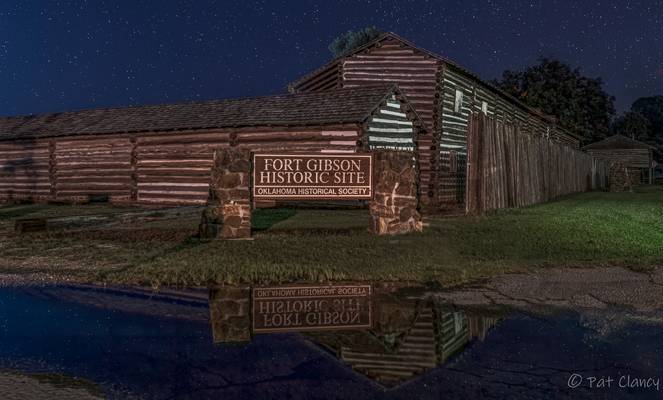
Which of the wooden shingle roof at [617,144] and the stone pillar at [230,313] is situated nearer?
the stone pillar at [230,313]

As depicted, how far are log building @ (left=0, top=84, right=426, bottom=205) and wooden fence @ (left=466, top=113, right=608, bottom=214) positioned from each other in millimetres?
4809

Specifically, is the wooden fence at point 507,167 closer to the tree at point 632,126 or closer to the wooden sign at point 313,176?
the wooden sign at point 313,176

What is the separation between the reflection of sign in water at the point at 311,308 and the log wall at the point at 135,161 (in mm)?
13361

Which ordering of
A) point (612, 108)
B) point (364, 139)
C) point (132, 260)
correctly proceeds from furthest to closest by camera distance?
point (612, 108) < point (364, 139) < point (132, 260)

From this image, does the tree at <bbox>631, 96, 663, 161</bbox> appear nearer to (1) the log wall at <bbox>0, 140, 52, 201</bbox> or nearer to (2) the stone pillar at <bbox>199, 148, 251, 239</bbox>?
(1) the log wall at <bbox>0, 140, 52, 201</bbox>

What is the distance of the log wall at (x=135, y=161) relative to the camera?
2031 centimetres

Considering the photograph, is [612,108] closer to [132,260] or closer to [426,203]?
[426,203]

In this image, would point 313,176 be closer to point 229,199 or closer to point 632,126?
point 229,199

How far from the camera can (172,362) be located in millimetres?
4027

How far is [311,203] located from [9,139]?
15.9 metres

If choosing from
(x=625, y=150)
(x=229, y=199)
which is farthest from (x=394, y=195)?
(x=625, y=150)

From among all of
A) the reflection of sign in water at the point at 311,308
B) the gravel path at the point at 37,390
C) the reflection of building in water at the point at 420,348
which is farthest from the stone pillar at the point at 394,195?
the gravel path at the point at 37,390

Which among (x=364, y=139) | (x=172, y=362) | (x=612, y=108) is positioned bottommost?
(x=172, y=362)

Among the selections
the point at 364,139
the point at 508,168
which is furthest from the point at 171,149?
the point at 508,168
